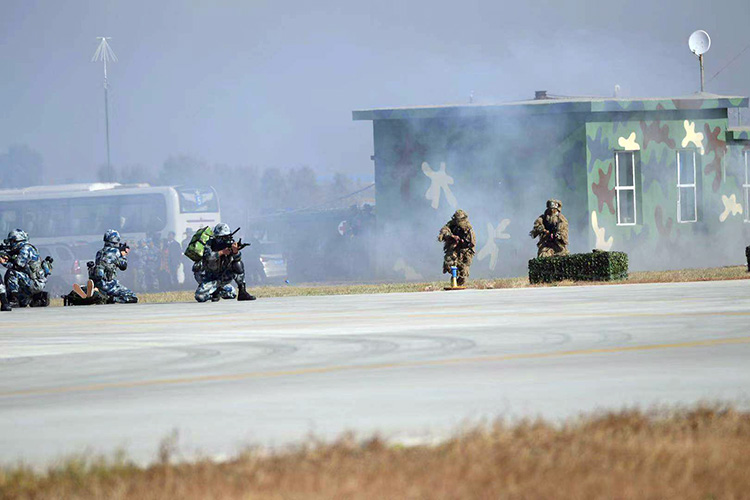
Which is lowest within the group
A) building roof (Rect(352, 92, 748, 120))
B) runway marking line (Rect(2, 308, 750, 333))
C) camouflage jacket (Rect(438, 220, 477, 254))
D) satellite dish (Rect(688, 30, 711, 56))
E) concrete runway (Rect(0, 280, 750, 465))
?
concrete runway (Rect(0, 280, 750, 465))

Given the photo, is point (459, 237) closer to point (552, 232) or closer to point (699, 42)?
point (552, 232)

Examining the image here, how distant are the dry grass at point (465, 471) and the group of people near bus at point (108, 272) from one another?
1873cm

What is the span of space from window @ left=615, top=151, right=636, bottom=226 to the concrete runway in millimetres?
20147

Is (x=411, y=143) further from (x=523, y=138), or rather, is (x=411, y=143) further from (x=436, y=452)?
(x=436, y=452)

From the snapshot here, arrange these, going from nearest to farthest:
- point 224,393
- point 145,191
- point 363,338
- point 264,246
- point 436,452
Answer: point 436,452 → point 224,393 → point 363,338 → point 145,191 → point 264,246

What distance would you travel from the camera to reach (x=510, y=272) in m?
39.6

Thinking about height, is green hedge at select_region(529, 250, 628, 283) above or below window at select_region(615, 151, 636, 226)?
below

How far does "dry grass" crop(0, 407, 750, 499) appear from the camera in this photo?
5383 mm

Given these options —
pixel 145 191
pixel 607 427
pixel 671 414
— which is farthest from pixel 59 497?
pixel 145 191

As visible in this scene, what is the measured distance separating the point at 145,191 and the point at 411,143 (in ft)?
49.5

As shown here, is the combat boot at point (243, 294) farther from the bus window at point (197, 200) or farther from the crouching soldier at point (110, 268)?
the bus window at point (197, 200)

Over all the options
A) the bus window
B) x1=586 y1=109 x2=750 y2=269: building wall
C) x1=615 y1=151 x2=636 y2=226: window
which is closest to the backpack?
x1=586 y1=109 x2=750 y2=269: building wall

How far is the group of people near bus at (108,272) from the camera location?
82.8 ft

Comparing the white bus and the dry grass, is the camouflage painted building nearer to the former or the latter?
the white bus
